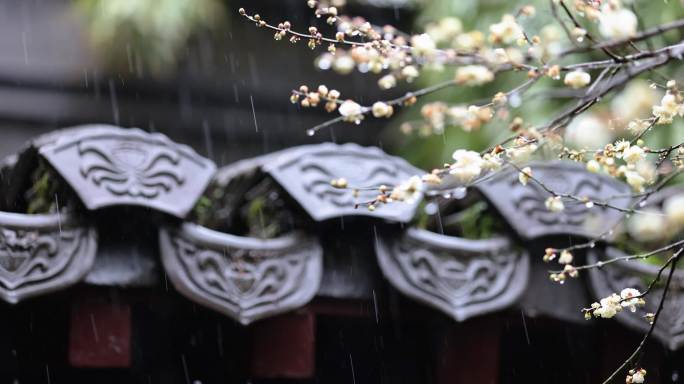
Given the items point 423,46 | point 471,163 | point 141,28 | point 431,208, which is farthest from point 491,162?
point 141,28

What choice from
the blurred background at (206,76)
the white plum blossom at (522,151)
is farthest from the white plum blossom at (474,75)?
the blurred background at (206,76)

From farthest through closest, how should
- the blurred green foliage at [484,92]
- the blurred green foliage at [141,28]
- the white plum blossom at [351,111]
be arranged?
the blurred green foliage at [141,28]
the blurred green foliage at [484,92]
the white plum blossom at [351,111]

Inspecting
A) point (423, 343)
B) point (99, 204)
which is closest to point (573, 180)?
point (423, 343)

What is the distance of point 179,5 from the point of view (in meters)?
4.44

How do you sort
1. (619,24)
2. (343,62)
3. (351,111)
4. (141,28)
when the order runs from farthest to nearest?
(141,28)
(351,111)
(343,62)
(619,24)

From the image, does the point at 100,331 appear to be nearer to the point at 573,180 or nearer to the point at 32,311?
the point at 32,311

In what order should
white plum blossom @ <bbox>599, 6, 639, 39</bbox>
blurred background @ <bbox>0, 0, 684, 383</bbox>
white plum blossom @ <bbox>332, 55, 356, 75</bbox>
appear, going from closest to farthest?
white plum blossom @ <bbox>599, 6, 639, 39</bbox>
white plum blossom @ <bbox>332, 55, 356, 75</bbox>
blurred background @ <bbox>0, 0, 684, 383</bbox>

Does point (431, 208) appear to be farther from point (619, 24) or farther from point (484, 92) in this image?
point (484, 92)

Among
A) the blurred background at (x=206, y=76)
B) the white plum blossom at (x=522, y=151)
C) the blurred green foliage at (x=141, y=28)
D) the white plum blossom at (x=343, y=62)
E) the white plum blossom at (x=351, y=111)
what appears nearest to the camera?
the white plum blossom at (x=343, y=62)

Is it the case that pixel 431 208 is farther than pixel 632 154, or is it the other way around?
pixel 431 208

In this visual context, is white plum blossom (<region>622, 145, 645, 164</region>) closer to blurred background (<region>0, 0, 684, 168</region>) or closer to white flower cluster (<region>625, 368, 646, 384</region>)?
white flower cluster (<region>625, 368, 646, 384</region>)

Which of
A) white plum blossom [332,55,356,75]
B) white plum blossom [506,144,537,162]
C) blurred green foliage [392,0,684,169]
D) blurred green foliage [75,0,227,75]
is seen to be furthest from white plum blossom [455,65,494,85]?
blurred green foliage [75,0,227,75]

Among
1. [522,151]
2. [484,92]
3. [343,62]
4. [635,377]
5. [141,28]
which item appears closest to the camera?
[343,62]

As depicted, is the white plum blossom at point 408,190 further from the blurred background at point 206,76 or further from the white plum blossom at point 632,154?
the blurred background at point 206,76
